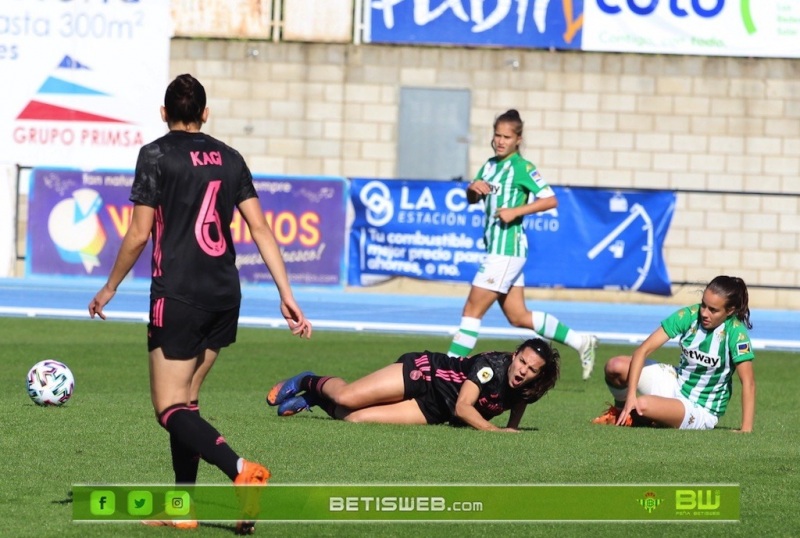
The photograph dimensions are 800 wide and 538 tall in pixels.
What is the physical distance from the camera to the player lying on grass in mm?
8477

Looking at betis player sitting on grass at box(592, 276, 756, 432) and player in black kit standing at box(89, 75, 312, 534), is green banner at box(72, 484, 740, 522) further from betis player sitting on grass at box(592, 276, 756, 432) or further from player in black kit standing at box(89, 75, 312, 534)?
betis player sitting on grass at box(592, 276, 756, 432)

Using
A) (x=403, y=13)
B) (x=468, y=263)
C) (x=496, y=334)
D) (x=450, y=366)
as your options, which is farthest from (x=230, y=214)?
(x=403, y=13)

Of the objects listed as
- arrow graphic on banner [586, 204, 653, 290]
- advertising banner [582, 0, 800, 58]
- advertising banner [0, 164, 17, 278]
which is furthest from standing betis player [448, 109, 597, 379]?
advertising banner [0, 164, 17, 278]

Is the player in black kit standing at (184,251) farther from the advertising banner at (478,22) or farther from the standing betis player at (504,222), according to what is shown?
the advertising banner at (478,22)

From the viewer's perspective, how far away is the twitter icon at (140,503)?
19.5 feet

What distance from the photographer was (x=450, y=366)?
344 inches

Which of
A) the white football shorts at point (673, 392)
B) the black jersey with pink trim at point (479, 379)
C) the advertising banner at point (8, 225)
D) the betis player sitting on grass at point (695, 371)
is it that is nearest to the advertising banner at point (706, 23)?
the advertising banner at point (8, 225)

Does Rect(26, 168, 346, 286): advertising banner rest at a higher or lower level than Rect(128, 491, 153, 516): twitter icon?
higher

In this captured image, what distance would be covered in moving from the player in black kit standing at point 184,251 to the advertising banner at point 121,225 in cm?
1468

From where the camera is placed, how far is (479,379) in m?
8.48

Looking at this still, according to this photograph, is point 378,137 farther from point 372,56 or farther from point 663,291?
point 663,291

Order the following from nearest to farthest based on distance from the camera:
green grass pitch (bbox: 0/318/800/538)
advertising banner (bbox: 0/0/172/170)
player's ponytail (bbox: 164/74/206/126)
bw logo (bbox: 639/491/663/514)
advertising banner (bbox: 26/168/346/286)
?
player's ponytail (bbox: 164/74/206/126) → green grass pitch (bbox: 0/318/800/538) → bw logo (bbox: 639/491/663/514) → advertising banner (bbox: 26/168/346/286) → advertising banner (bbox: 0/0/172/170)

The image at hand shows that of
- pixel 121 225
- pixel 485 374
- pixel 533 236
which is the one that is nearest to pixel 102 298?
pixel 485 374

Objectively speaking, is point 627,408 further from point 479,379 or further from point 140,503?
point 140,503
